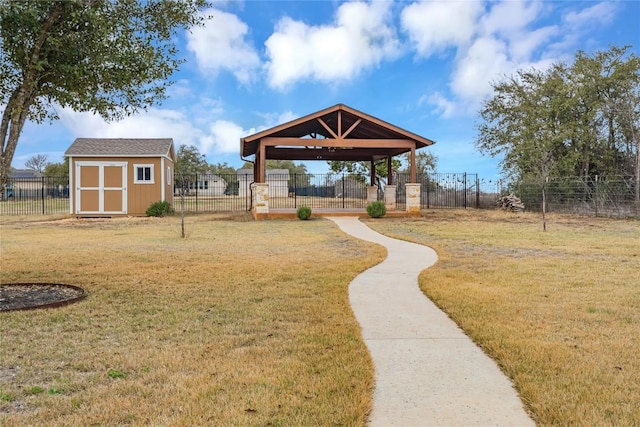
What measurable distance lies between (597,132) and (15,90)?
25715mm

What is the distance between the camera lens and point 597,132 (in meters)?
23.7

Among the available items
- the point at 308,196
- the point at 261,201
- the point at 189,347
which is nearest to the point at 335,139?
the point at 261,201

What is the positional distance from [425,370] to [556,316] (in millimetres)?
2150

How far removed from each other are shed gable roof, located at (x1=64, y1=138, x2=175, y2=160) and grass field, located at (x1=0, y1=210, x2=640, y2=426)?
43.2 ft

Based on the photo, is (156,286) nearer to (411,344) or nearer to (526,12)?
(411,344)

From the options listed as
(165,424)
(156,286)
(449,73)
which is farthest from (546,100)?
(165,424)

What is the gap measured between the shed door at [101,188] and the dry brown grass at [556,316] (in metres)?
16.6

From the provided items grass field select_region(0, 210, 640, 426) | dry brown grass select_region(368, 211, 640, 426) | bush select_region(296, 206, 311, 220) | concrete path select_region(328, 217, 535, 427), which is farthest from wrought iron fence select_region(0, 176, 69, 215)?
dry brown grass select_region(368, 211, 640, 426)

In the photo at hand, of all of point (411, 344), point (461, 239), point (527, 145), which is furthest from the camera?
point (527, 145)

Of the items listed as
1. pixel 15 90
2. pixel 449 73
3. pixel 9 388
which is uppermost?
pixel 449 73

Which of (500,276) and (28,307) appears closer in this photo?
(28,307)

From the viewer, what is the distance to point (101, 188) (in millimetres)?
21562

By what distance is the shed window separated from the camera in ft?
72.0

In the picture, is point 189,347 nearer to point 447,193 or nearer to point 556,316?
point 556,316
